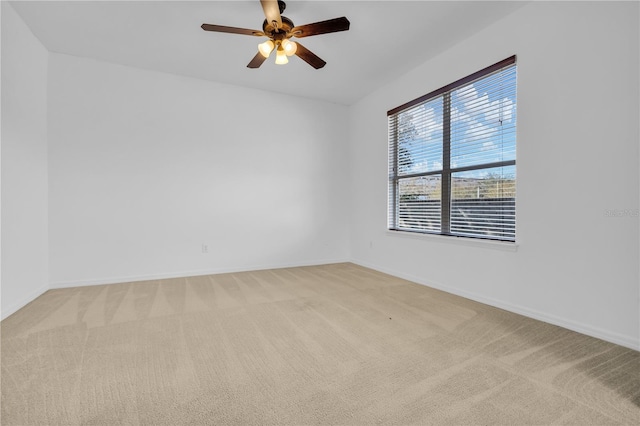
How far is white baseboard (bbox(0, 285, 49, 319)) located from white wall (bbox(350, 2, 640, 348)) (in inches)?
170

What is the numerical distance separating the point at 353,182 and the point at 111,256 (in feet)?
12.2

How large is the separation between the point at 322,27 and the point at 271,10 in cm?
43

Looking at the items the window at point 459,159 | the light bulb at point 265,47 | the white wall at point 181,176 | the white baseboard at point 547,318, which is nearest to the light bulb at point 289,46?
the light bulb at point 265,47

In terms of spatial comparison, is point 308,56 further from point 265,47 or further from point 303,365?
point 303,365

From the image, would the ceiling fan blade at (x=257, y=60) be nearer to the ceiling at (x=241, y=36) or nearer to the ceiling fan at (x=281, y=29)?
the ceiling fan at (x=281, y=29)

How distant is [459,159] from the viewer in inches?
131

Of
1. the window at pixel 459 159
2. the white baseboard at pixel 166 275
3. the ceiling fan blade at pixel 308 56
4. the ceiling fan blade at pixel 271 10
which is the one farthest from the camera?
the white baseboard at pixel 166 275

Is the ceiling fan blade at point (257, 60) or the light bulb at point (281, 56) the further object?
the ceiling fan blade at point (257, 60)

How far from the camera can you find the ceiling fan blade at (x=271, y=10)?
214 centimetres

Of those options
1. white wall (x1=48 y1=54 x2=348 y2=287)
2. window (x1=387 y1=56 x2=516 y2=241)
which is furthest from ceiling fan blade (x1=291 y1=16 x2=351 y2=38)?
white wall (x1=48 y1=54 x2=348 y2=287)

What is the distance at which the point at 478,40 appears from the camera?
9.87 ft

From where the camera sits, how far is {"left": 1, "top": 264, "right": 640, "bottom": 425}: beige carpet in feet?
4.48

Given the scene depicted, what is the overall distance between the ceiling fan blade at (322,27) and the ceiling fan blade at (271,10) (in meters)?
0.17

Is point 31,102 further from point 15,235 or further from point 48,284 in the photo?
point 48,284
